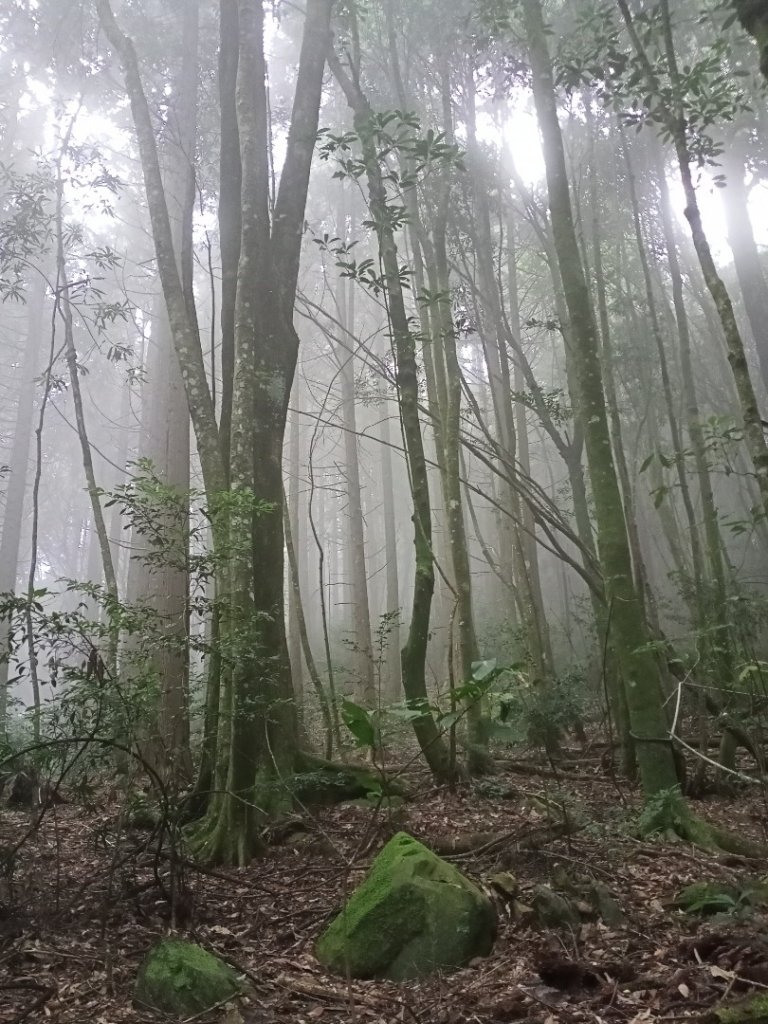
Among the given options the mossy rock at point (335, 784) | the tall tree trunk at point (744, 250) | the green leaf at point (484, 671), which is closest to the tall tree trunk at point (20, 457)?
the mossy rock at point (335, 784)

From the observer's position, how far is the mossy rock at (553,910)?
3574 mm

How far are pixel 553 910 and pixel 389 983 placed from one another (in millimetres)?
868

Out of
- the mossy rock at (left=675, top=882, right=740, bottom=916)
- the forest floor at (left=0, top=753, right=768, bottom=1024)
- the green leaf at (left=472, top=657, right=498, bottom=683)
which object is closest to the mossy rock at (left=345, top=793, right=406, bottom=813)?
the forest floor at (left=0, top=753, right=768, bottom=1024)

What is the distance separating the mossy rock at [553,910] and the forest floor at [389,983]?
54 mm

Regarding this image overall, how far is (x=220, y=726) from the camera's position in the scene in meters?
5.23

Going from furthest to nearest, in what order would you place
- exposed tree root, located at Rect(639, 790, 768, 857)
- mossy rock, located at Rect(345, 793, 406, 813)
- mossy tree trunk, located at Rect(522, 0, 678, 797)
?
mossy rock, located at Rect(345, 793, 406, 813) → mossy tree trunk, located at Rect(522, 0, 678, 797) → exposed tree root, located at Rect(639, 790, 768, 857)

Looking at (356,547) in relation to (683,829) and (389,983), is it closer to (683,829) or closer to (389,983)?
(683,829)

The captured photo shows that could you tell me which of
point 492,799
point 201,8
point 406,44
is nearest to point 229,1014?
point 492,799

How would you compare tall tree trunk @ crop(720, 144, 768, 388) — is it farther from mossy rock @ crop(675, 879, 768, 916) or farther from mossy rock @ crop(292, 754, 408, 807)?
mossy rock @ crop(675, 879, 768, 916)

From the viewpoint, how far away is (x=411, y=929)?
3564mm

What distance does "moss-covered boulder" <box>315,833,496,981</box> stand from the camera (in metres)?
3.49

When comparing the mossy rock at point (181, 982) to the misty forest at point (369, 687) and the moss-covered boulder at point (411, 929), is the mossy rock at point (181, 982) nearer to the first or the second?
the misty forest at point (369, 687)

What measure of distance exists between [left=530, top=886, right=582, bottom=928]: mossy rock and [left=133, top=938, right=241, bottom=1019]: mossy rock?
1497 millimetres

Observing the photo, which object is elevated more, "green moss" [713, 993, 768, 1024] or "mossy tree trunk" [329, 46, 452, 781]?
"mossy tree trunk" [329, 46, 452, 781]
